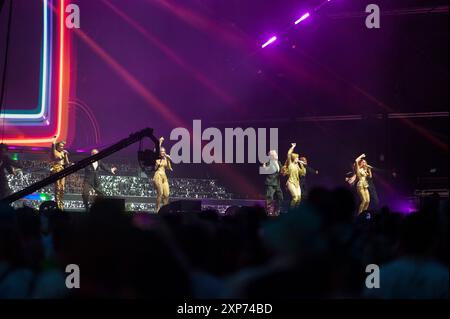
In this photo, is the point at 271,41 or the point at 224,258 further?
the point at 271,41

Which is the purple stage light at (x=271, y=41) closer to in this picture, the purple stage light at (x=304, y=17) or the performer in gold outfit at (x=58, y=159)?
the purple stage light at (x=304, y=17)

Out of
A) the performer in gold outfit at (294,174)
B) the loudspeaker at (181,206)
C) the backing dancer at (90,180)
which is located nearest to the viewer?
the loudspeaker at (181,206)

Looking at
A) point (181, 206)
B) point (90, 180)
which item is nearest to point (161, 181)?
point (90, 180)

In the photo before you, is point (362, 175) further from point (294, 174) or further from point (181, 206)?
point (181, 206)

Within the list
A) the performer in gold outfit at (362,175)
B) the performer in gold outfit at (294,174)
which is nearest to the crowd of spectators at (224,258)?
the performer in gold outfit at (294,174)

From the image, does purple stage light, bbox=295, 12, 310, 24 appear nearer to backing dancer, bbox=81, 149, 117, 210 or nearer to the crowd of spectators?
backing dancer, bbox=81, 149, 117, 210

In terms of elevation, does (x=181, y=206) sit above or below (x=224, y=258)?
above

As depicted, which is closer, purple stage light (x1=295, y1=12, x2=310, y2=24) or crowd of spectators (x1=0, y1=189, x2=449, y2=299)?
crowd of spectators (x1=0, y1=189, x2=449, y2=299)

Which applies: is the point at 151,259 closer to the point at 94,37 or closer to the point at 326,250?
the point at 326,250

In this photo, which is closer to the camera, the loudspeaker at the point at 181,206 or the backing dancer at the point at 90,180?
the loudspeaker at the point at 181,206

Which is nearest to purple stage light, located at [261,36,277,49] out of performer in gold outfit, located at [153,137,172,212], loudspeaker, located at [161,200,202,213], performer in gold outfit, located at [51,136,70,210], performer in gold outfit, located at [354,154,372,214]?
performer in gold outfit, located at [354,154,372,214]

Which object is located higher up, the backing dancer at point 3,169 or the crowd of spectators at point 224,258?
the backing dancer at point 3,169

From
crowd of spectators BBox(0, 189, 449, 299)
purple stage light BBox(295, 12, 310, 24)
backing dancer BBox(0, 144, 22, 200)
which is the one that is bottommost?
crowd of spectators BBox(0, 189, 449, 299)
